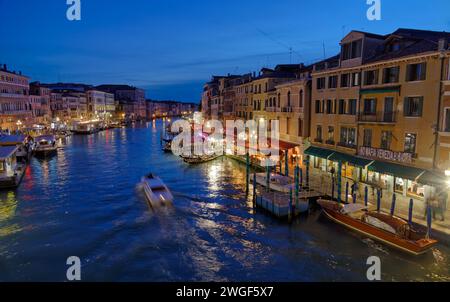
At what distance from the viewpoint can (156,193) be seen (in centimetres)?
3045

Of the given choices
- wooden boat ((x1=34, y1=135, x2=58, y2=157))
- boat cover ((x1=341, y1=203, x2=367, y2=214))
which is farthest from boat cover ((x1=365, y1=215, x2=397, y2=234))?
wooden boat ((x1=34, y1=135, x2=58, y2=157))

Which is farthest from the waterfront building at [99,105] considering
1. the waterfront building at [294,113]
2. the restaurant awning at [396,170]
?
the restaurant awning at [396,170]

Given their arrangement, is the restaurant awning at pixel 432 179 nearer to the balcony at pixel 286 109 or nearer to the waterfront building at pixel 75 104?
the balcony at pixel 286 109

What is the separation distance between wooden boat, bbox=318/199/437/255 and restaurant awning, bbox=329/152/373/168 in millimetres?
5462

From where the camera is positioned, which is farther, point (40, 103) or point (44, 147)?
point (40, 103)

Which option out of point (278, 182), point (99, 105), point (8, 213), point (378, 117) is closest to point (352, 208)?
point (378, 117)

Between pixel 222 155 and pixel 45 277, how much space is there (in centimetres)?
3891

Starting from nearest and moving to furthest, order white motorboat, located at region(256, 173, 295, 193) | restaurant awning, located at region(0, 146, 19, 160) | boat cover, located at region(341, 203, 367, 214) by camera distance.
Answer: boat cover, located at region(341, 203, 367, 214) → white motorboat, located at region(256, 173, 295, 193) → restaurant awning, located at region(0, 146, 19, 160)

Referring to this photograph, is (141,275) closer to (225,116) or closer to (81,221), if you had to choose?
(81,221)

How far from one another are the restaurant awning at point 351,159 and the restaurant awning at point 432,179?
532 cm

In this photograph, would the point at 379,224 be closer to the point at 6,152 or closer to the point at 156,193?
the point at 156,193

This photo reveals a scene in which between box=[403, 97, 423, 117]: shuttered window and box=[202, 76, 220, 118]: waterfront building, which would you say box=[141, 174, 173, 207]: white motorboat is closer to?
box=[403, 97, 423, 117]: shuttered window

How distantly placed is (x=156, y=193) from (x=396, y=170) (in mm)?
19728

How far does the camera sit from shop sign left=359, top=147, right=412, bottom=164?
82.7 ft
